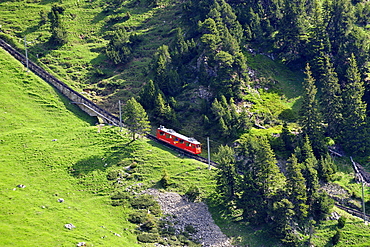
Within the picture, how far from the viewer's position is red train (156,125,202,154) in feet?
324

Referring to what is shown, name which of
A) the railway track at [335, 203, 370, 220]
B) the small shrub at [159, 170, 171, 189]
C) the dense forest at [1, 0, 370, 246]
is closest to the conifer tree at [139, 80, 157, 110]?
the dense forest at [1, 0, 370, 246]

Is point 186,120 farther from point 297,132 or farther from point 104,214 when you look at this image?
point 104,214

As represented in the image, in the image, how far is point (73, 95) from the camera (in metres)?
115

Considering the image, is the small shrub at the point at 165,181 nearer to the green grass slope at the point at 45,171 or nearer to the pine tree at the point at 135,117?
the green grass slope at the point at 45,171

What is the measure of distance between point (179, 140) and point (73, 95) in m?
31.3

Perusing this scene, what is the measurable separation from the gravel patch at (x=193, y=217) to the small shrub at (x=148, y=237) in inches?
176

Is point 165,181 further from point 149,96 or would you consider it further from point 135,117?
point 149,96

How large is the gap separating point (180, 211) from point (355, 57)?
6058cm

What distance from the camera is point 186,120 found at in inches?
4336

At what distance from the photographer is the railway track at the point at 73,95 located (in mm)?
103525

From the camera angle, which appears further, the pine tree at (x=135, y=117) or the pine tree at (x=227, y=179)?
the pine tree at (x=135, y=117)

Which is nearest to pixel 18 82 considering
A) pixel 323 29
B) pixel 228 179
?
pixel 228 179

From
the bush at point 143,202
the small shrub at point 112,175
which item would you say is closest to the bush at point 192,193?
the bush at point 143,202

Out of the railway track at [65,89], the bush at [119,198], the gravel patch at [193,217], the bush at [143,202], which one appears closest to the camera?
the gravel patch at [193,217]
